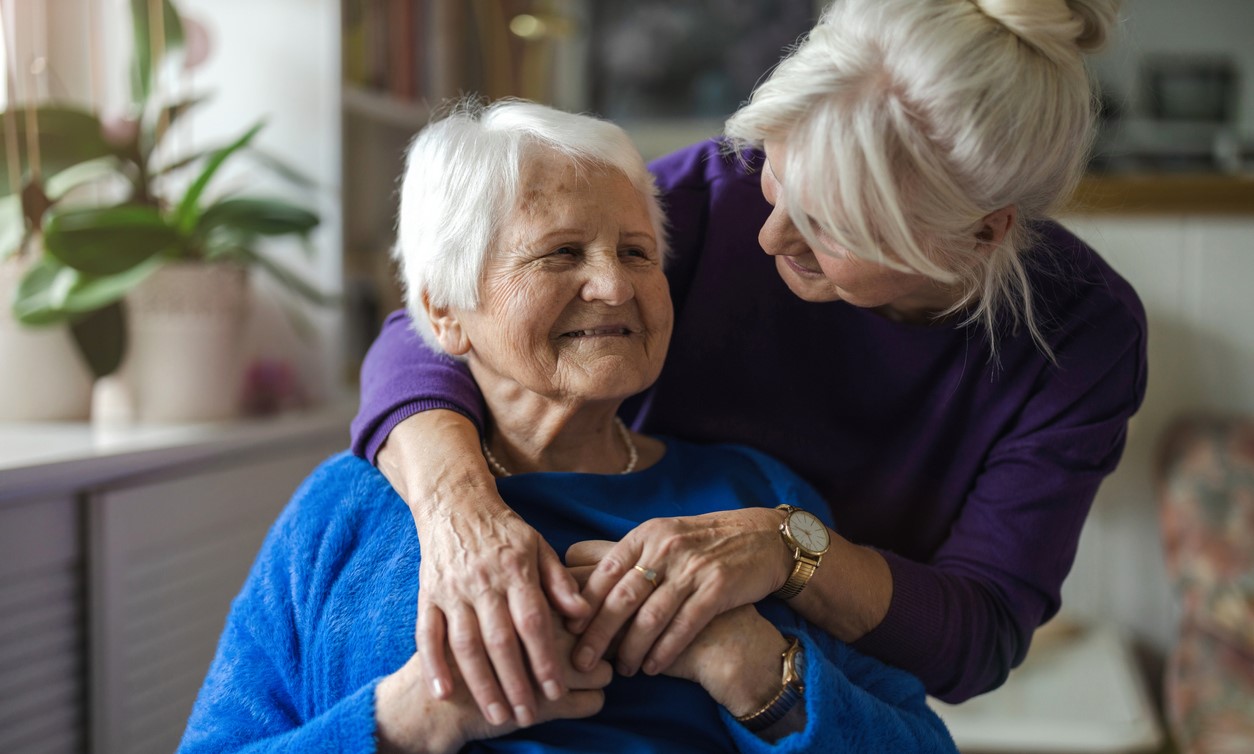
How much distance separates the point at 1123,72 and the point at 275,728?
109 inches

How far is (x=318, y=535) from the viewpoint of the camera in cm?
117

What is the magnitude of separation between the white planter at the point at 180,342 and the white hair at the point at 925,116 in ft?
3.99

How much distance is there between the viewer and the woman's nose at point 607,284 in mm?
1138

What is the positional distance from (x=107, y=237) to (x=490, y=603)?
1.19m

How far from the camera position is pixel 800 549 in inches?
43.6

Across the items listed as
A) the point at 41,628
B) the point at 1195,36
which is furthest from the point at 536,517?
the point at 1195,36

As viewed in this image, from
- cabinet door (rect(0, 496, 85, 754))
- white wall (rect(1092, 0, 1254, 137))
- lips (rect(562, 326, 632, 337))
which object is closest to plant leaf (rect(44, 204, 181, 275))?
cabinet door (rect(0, 496, 85, 754))

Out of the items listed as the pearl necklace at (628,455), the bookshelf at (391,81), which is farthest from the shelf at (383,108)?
the pearl necklace at (628,455)

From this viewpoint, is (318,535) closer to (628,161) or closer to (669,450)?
(669,450)

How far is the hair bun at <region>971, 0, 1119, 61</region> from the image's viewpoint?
1033 mm

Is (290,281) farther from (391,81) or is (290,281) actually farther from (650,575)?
(650,575)

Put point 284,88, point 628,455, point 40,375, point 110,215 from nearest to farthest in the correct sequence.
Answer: point 628,455 < point 110,215 < point 40,375 < point 284,88

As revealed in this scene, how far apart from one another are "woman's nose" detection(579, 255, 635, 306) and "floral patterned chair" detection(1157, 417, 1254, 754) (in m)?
1.81

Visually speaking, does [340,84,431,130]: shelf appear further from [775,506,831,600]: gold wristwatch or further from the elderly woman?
[775,506,831,600]: gold wristwatch
